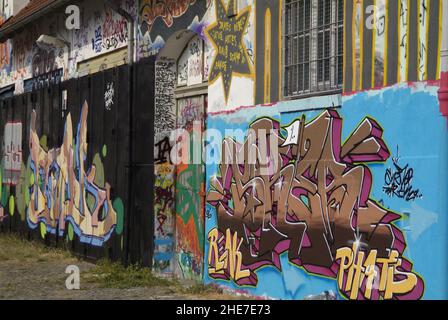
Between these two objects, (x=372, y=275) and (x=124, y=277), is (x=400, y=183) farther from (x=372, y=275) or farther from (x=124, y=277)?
(x=124, y=277)

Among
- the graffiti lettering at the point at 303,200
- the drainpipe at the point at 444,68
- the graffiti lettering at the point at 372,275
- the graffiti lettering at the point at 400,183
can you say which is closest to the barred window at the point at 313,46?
the graffiti lettering at the point at 303,200

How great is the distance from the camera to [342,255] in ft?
24.2

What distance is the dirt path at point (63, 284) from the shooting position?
30.9 feet

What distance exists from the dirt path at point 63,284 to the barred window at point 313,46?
109 inches

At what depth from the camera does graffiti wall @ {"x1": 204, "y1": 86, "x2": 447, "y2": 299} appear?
6418 millimetres

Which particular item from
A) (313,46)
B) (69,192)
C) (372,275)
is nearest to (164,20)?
(313,46)

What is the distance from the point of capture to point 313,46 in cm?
795

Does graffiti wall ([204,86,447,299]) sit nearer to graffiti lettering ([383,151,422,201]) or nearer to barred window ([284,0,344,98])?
graffiti lettering ([383,151,422,201])

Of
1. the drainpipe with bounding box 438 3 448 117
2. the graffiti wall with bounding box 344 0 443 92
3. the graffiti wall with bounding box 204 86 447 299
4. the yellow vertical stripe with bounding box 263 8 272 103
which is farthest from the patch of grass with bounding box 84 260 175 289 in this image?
the drainpipe with bounding box 438 3 448 117

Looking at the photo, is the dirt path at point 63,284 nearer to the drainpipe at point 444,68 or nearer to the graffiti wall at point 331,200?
the graffiti wall at point 331,200

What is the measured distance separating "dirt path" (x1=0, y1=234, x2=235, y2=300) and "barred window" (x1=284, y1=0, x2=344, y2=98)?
9.07 feet

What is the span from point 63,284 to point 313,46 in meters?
5.03

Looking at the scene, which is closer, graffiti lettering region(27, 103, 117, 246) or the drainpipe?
the drainpipe

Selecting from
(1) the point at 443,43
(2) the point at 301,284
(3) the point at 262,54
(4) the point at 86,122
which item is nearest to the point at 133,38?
(4) the point at 86,122
